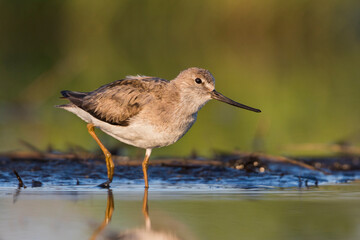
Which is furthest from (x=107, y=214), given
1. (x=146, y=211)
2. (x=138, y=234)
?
(x=138, y=234)

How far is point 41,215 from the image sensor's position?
600cm

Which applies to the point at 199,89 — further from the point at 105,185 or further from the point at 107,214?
the point at 107,214

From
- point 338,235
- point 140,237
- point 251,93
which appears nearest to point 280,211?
point 338,235

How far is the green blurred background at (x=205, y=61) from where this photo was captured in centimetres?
1240

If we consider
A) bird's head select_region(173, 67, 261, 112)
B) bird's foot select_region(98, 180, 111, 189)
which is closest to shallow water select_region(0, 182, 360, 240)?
bird's foot select_region(98, 180, 111, 189)

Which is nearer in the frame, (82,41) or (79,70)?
(79,70)

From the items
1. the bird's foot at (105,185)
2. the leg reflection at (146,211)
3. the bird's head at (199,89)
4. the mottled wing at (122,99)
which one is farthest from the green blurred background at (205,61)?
the leg reflection at (146,211)

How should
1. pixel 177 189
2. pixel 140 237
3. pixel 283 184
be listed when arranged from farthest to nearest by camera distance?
pixel 283 184 < pixel 177 189 < pixel 140 237

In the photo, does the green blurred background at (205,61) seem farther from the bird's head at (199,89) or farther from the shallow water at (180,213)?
the shallow water at (180,213)

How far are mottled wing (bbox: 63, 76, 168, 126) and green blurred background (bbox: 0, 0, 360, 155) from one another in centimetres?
193

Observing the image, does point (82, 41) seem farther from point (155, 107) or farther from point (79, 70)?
point (155, 107)

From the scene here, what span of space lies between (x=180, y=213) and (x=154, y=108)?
193cm

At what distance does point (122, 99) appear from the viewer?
814 cm

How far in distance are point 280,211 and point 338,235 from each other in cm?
101
